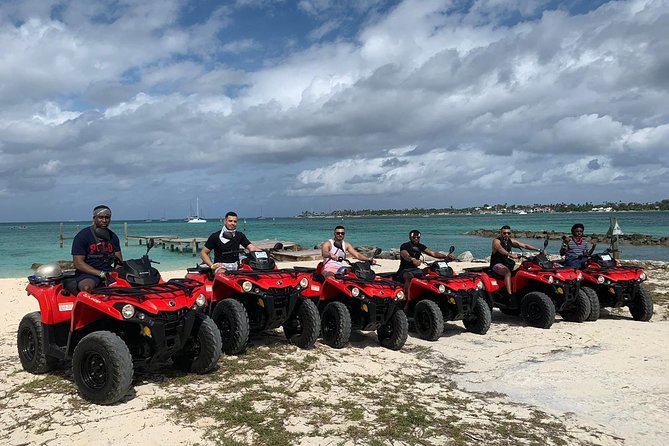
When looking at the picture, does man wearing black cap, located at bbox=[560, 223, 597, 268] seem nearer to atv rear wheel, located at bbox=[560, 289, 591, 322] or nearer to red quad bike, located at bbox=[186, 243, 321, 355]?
atv rear wheel, located at bbox=[560, 289, 591, 322]

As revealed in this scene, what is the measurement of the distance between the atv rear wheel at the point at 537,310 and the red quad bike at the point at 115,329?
555cm

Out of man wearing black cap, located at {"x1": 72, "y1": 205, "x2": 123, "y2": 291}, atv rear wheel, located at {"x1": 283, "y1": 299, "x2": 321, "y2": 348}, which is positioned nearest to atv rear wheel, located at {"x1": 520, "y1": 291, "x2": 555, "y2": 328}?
atv rear wheel, located at {"x1": 283, "y1": 299, "x2": 321, "y2": 348}

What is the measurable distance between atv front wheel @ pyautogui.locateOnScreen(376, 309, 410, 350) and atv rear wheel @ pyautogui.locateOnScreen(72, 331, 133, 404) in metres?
3.55

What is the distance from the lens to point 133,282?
211 inches

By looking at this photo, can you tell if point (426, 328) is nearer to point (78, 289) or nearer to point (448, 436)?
point (448, 436)

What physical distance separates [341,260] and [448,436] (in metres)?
3.97

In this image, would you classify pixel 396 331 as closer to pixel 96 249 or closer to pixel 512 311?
pixel 512 311

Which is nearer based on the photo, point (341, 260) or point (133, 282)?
point (133, 282)

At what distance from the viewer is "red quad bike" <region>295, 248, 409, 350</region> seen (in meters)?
6.88

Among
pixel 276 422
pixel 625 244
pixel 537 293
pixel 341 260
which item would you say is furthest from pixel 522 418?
pixel 625 244

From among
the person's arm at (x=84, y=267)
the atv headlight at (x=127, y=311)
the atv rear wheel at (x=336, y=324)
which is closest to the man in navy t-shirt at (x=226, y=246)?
the atv rear wheel at (x=336, y=324)

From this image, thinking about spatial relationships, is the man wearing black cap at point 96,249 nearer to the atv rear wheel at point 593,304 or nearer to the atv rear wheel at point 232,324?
the atv rear wheel at point 232,324

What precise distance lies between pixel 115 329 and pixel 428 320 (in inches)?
173

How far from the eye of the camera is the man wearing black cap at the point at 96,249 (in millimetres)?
5562
